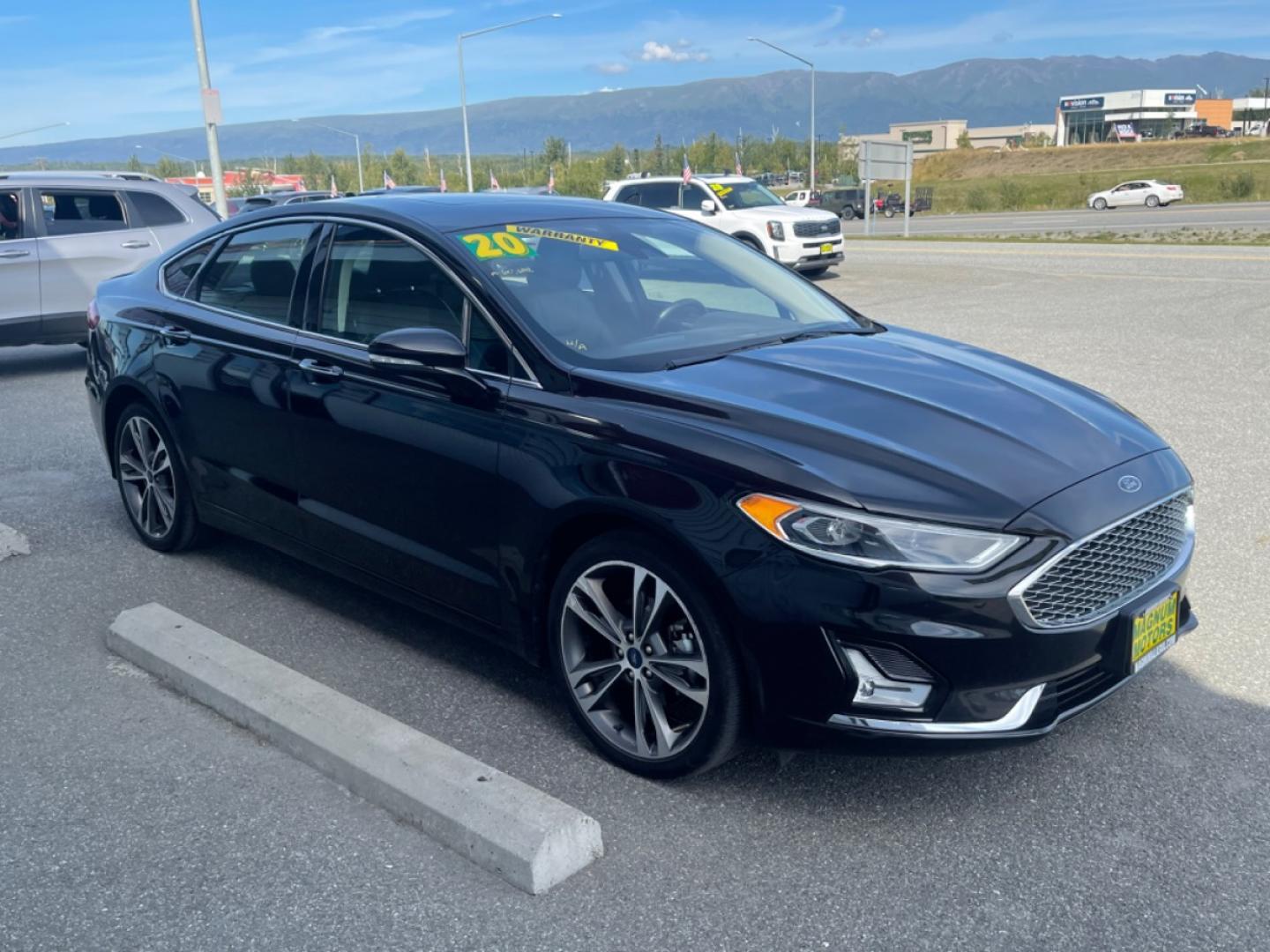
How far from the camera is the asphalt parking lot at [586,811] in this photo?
2.84m

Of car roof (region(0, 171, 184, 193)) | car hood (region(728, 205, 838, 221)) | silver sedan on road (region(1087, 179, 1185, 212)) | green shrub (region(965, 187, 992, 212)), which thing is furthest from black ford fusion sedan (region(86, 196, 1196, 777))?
green shrub (region(965, 187, 992, 212))

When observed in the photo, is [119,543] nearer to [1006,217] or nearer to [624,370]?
[624,370]

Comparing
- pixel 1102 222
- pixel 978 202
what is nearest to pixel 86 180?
pixel 1102 222

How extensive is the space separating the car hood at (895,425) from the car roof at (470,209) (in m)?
1.04

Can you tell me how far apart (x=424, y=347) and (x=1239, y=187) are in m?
53.1

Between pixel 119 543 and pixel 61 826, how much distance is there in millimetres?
2813

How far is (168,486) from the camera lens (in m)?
5.56

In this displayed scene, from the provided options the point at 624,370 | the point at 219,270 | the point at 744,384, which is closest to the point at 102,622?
the point at 219,270

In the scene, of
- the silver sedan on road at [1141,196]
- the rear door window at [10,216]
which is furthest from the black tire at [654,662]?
the silver sedan on road at [1141,196]

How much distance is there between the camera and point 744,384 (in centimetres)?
370

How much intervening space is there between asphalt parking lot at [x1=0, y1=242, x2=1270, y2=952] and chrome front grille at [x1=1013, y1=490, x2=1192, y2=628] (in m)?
0.42

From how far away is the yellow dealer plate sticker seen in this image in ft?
10.7

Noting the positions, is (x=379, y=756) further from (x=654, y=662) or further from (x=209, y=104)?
(x=209, y=104)

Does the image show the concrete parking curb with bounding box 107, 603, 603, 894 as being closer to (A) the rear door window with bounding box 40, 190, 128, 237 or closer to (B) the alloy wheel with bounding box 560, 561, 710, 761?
(B) the alloy wheel with bounding box 560, 561, 710, 761
